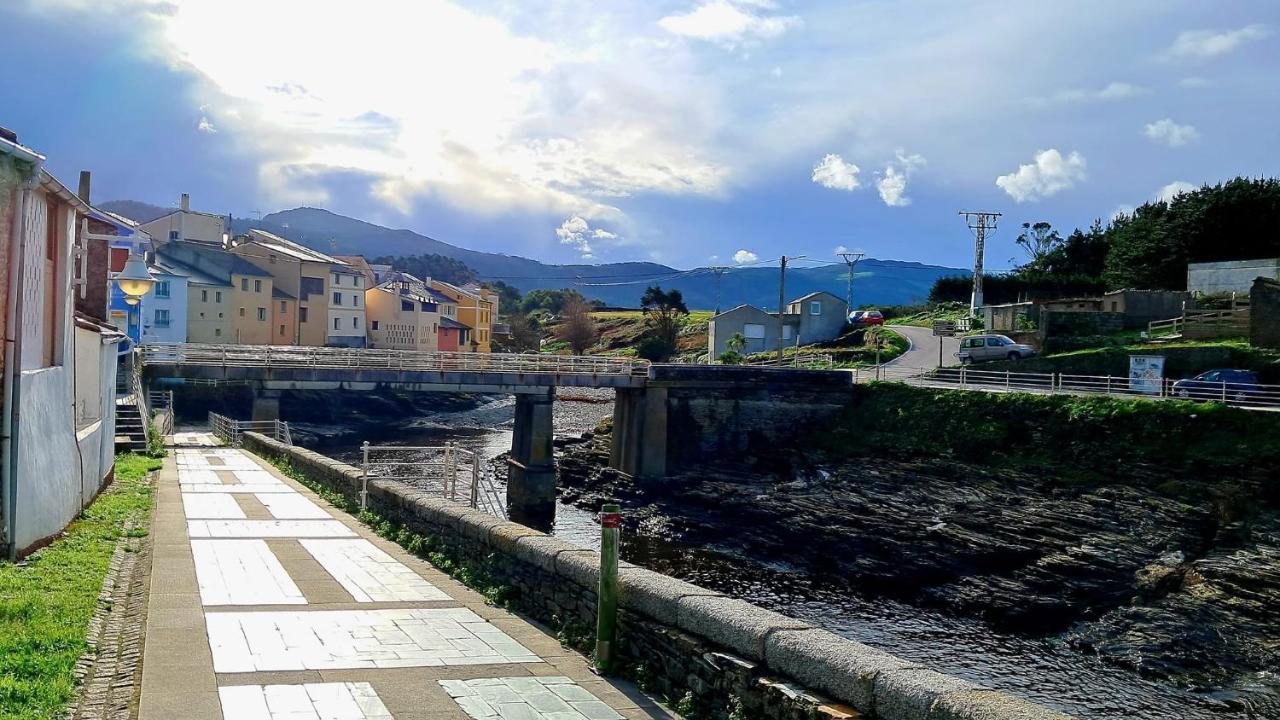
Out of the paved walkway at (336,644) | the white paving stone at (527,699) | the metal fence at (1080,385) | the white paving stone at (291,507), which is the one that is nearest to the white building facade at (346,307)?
the metal fence at (1080,385)

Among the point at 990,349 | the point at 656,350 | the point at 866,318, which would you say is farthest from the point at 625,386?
the point at 656,350

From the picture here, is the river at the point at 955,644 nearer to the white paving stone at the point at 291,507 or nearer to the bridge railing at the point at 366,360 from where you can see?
the white paving stone at the point at 291,507

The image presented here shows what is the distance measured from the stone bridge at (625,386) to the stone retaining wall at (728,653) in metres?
31.7

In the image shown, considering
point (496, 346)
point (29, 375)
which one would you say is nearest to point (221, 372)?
point (29, 375)

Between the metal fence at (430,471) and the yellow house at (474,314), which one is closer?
the metal fence at (430,471)

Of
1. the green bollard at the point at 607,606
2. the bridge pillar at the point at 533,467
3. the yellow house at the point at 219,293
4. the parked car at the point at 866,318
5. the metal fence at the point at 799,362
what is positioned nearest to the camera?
the green bollard at the point at 607,606

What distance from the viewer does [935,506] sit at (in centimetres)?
3409

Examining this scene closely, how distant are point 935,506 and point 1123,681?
16.0 meters

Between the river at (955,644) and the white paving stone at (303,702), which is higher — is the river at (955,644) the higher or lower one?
the lower one

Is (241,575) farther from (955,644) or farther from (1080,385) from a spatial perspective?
(1080,385)

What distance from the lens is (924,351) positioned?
2340 inches

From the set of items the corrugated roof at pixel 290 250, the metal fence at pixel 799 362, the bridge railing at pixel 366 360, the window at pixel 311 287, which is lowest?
the bridge railing at pixel 366 360

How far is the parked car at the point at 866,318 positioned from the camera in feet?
249

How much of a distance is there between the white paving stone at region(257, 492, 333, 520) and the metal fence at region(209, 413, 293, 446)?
15.0m
